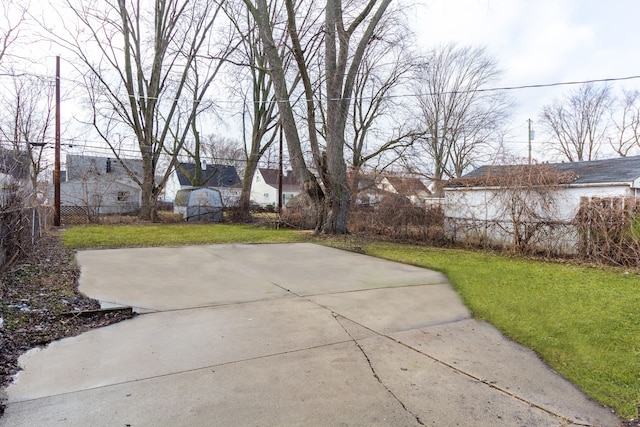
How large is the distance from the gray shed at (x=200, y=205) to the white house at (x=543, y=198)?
15356 millimetres

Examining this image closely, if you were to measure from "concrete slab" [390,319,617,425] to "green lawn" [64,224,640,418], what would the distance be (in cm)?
15

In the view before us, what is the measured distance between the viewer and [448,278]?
22.8 ft

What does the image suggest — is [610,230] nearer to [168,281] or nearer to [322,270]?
[322,270]

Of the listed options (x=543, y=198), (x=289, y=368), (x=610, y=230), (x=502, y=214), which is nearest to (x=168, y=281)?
(x=289, y=368)

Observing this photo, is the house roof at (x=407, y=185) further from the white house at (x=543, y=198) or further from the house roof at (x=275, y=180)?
the house roof at (x=275, y=180)

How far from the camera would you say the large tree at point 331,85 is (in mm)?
12602

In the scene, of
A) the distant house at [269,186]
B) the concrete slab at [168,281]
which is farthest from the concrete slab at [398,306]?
the distant house at [269,186]

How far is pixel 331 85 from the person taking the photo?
13016 millimetres

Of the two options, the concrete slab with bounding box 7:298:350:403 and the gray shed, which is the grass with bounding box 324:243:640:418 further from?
the gray shed

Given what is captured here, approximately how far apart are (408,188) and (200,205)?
1360 cm

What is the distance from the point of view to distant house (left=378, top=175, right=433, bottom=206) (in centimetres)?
1393

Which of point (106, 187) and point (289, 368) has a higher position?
point (106, 187)

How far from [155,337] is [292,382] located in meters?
1.72

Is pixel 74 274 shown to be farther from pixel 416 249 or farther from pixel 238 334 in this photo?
pixel 416 249
